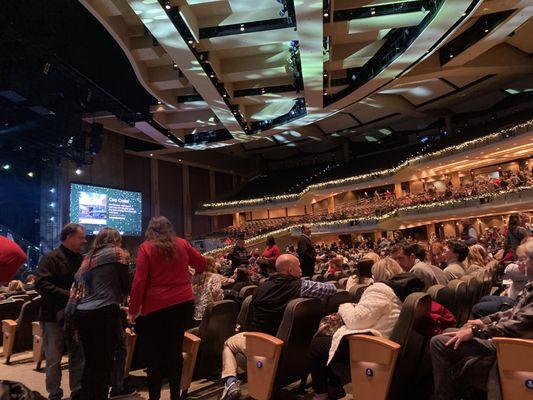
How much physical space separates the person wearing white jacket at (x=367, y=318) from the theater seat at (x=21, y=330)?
12.3 feet

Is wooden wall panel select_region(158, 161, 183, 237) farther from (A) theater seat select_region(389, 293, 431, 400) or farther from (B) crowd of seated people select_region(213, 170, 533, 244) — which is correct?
(A) theater seat select_region(389, 293, 431, 400)

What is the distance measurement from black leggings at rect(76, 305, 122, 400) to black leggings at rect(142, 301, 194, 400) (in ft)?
0.90

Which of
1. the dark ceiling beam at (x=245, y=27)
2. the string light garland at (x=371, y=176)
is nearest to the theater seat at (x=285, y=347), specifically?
the dark ceiling beam at (x=245, y=27)

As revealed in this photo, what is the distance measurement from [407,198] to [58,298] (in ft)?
65.4

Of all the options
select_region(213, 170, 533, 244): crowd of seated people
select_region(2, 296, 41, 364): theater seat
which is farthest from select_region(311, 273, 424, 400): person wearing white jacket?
select_region(213, 170, 533, 244): crowd of seated people

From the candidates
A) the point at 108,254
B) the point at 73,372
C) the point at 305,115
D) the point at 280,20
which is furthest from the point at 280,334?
the point at 305,115

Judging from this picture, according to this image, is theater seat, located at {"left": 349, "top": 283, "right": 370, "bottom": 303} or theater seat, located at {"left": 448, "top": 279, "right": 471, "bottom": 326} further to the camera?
theater seat, located at {"left": 349, "top": 283, "right": 370, "bottom": 303}

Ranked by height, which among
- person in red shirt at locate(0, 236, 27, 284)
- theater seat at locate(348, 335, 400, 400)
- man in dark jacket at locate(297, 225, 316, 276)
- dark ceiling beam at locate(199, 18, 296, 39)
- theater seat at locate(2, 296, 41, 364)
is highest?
dark ceiling beam at locate(199, 18, 296, 39)

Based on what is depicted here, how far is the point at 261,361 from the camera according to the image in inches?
117

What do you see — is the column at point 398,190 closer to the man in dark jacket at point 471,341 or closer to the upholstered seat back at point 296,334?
the upholstered seat back at point 296,334

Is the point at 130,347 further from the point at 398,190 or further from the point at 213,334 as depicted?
the point at 398,190

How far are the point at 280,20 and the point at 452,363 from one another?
828 centimetres

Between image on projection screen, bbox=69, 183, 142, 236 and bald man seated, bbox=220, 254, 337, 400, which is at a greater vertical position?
image on projection screen, bbox=69, 183, 142, 236

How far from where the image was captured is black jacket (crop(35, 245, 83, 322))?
10.9ft
